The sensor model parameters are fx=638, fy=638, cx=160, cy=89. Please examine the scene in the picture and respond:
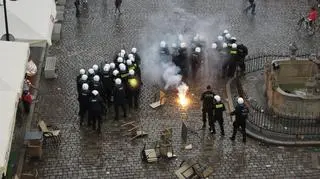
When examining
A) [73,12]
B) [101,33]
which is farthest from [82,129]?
[73,12]

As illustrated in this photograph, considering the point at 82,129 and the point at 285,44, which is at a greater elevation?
the point at 285,44

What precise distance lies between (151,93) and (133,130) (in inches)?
103

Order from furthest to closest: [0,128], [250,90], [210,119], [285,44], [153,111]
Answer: [285,44]
[250,90]
[153,111]
[210,119]
[0,128]

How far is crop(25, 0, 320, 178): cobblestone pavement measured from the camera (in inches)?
722

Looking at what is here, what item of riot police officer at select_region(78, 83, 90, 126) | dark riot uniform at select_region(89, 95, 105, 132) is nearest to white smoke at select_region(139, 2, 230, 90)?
dark riot uniform at select_region(89, 95, 105, 132)

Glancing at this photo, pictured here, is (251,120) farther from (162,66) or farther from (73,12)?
(73,12)

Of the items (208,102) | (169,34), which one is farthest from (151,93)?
(169,34)

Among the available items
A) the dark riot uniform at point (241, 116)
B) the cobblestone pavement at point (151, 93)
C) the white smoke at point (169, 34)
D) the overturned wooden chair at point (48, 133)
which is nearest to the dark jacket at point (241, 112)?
the dark riot uniform at point (241, 116)

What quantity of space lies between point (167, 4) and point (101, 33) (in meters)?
4.27

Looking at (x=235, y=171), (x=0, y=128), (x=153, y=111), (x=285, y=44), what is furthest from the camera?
(x=285, y=44)

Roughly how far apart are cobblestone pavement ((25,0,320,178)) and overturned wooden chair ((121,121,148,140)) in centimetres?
19

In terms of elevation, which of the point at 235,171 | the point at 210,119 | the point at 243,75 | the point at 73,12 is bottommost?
the point at 235,171

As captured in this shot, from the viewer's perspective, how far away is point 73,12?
28.6m

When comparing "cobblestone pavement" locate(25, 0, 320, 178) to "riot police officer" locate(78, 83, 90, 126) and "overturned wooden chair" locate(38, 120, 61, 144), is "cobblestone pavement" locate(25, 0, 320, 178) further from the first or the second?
"riot police officer" locate(78, 83, 90, 126)
